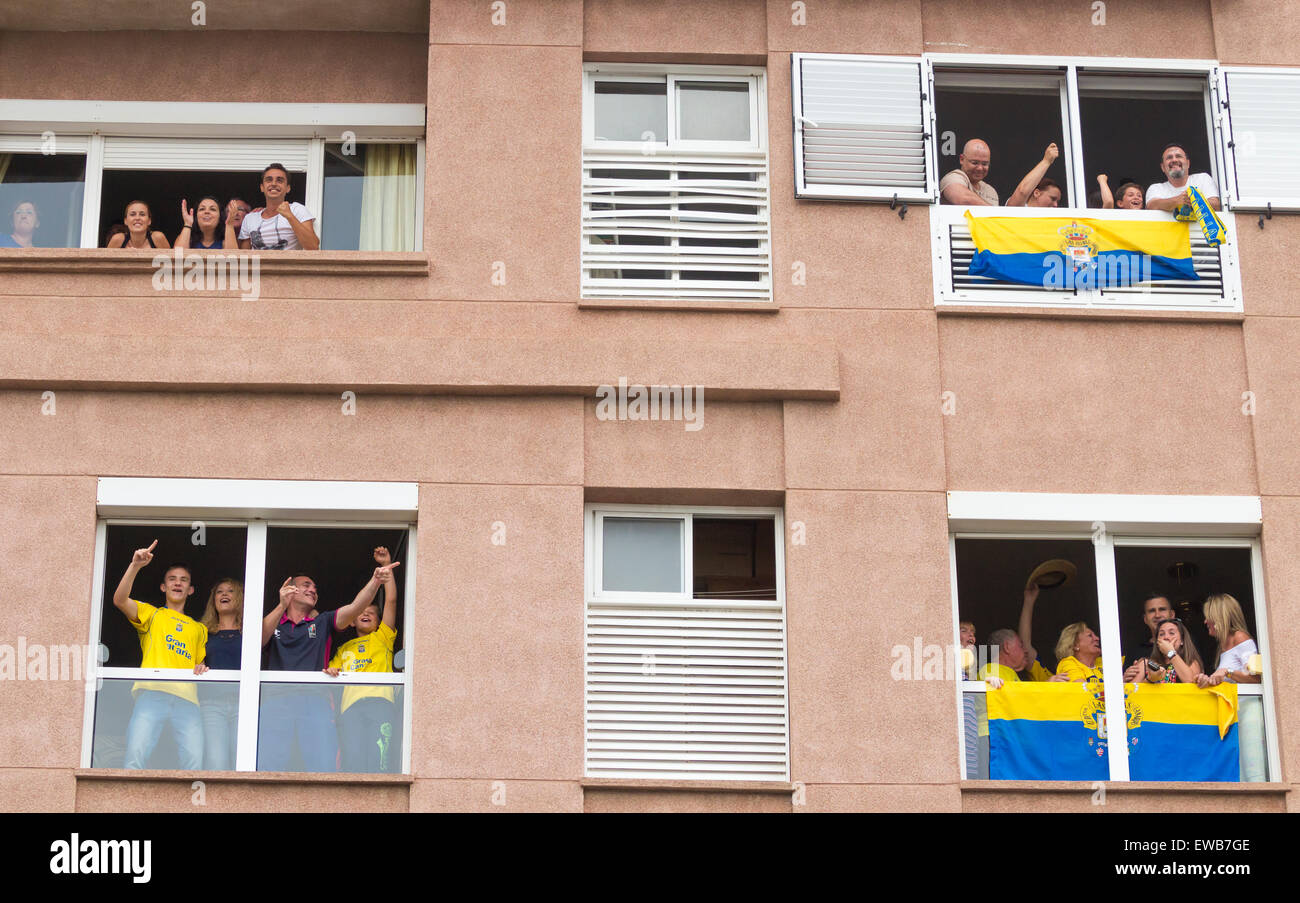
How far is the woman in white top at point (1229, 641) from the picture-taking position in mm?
12352

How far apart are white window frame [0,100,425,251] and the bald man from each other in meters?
3.73

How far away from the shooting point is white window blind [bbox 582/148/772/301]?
1299cm

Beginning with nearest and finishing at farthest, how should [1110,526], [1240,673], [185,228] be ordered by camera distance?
[1240,673] < [1110,526] < [185,228]

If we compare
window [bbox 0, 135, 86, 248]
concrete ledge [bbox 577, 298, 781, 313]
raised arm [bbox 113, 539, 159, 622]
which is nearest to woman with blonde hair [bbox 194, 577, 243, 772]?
raised arm [bbox 113, 539, 159, 622]

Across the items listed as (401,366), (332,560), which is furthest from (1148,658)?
(332,560)

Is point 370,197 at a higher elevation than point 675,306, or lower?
higher

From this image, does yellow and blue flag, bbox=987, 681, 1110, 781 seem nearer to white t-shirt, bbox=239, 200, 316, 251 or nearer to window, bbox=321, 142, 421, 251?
window, bbox=321, 142, 421, 251

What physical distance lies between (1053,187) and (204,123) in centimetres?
606

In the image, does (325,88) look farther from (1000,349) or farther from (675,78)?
(1000,349)

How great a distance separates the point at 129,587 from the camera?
12023mm

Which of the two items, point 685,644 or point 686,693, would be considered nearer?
point 686,693

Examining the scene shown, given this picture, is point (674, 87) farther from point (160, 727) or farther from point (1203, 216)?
point (160, 727)

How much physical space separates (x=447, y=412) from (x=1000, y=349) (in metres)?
3.70
